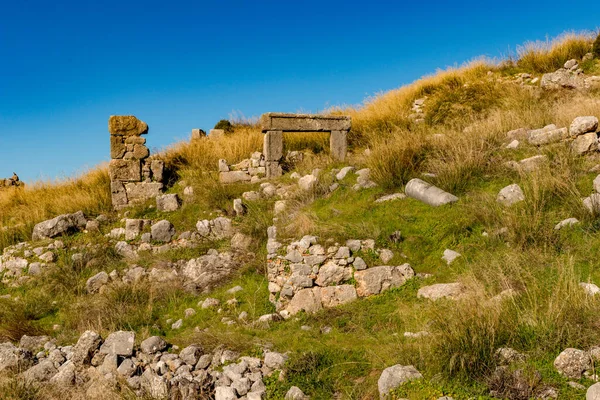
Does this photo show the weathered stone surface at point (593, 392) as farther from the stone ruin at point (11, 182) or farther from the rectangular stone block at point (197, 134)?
the stone ruin at point (11, 182)

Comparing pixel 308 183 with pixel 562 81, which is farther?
→ pixel 562 81

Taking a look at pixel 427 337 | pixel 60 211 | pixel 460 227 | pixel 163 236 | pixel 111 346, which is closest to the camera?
pixel 427 337

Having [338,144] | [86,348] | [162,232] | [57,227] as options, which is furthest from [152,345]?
[338,144]

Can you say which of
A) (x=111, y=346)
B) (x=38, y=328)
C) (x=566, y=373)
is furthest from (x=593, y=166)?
(x=38, y=328)

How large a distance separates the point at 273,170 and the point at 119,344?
270 inches

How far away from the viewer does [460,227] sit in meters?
→ 6.52

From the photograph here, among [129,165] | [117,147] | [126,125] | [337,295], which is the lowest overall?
[337,295]

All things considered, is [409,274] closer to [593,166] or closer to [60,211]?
[593,166]

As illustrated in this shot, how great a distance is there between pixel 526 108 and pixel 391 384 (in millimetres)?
10106

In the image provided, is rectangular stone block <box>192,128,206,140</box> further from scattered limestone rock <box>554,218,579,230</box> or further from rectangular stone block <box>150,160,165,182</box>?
scattered limestone rock <box>554,218,579,230</box>

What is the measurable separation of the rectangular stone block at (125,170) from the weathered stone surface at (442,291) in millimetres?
7777

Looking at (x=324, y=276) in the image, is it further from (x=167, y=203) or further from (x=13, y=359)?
(x=167, y=203)

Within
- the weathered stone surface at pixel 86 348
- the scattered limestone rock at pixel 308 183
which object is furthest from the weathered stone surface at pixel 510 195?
the weathered stone surface at pixel 86 348

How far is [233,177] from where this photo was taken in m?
11.7
